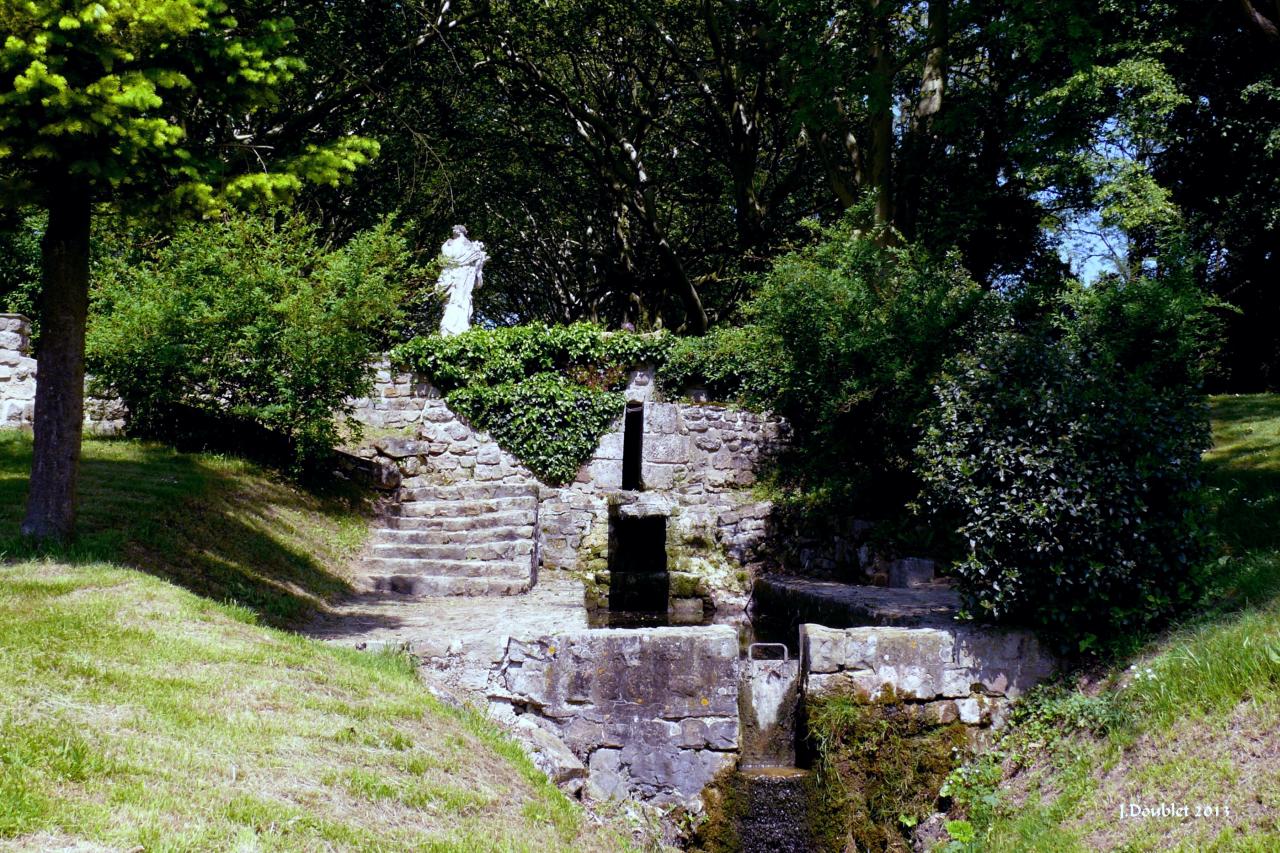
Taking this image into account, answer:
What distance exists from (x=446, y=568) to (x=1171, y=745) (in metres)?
8.21

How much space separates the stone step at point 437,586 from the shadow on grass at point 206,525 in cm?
53

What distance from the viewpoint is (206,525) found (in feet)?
31.2

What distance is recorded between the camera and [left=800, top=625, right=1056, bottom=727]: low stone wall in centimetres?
657

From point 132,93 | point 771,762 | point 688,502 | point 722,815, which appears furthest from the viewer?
point 688,502

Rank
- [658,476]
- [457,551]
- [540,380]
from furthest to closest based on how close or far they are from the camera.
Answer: [540,380] < [658,476] < [457,551]

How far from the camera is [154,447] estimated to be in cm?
1194

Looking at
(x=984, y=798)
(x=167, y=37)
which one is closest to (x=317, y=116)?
(x=167, y=37)

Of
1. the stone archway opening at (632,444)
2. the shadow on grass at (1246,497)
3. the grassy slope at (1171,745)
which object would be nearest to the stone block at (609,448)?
the stone archway opening at (632,444)

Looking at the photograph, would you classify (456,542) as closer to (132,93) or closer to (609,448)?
(609,448)

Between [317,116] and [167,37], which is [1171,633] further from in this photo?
[317,116]

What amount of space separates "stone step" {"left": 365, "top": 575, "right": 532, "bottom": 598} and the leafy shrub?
6017mm

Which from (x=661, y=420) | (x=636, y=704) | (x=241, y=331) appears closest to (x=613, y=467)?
(x=661, y=420)

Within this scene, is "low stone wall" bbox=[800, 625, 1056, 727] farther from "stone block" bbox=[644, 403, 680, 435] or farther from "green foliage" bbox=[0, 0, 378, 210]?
"stone block" bbox=[644, 403, 680, 435]

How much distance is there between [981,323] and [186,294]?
9839mm
